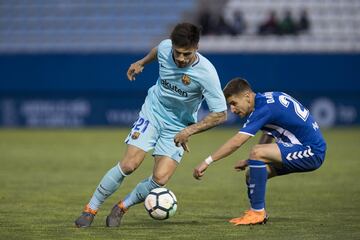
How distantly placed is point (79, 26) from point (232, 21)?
549 centimetres

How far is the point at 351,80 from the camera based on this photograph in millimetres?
24109

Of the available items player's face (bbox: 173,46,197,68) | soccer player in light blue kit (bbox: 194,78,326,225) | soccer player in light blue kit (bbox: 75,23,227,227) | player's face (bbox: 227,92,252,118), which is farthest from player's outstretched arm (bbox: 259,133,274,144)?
player's face (bbox: 173,46,197,68)

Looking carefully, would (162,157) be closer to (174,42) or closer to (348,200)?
(174,42)

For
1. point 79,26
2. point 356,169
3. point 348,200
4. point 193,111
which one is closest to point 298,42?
point 79,26

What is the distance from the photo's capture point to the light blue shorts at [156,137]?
8.37 meters

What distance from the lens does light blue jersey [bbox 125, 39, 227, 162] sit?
816cm

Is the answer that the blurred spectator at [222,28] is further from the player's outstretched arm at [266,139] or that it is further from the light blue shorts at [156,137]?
the light blue shorts at [156,137]

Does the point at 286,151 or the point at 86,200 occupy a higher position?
the point at 286,151

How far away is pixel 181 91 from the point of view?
27.5 ft

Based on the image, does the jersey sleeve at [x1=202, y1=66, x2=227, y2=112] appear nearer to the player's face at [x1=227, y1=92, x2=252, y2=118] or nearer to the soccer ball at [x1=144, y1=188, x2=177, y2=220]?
the player's face at [x1=227, y1=92, x2=252, y2=118]

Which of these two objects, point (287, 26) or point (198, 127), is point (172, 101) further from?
point (287, 26)

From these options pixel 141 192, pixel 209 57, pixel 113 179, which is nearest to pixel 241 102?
pixel 141 192

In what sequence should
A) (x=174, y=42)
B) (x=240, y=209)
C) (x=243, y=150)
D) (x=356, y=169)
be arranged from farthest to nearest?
(x=243, y=150)
(x=356, y=169)
(x=240, y=209)
(x=174, y=42)

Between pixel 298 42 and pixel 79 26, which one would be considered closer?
pixel 298 42
